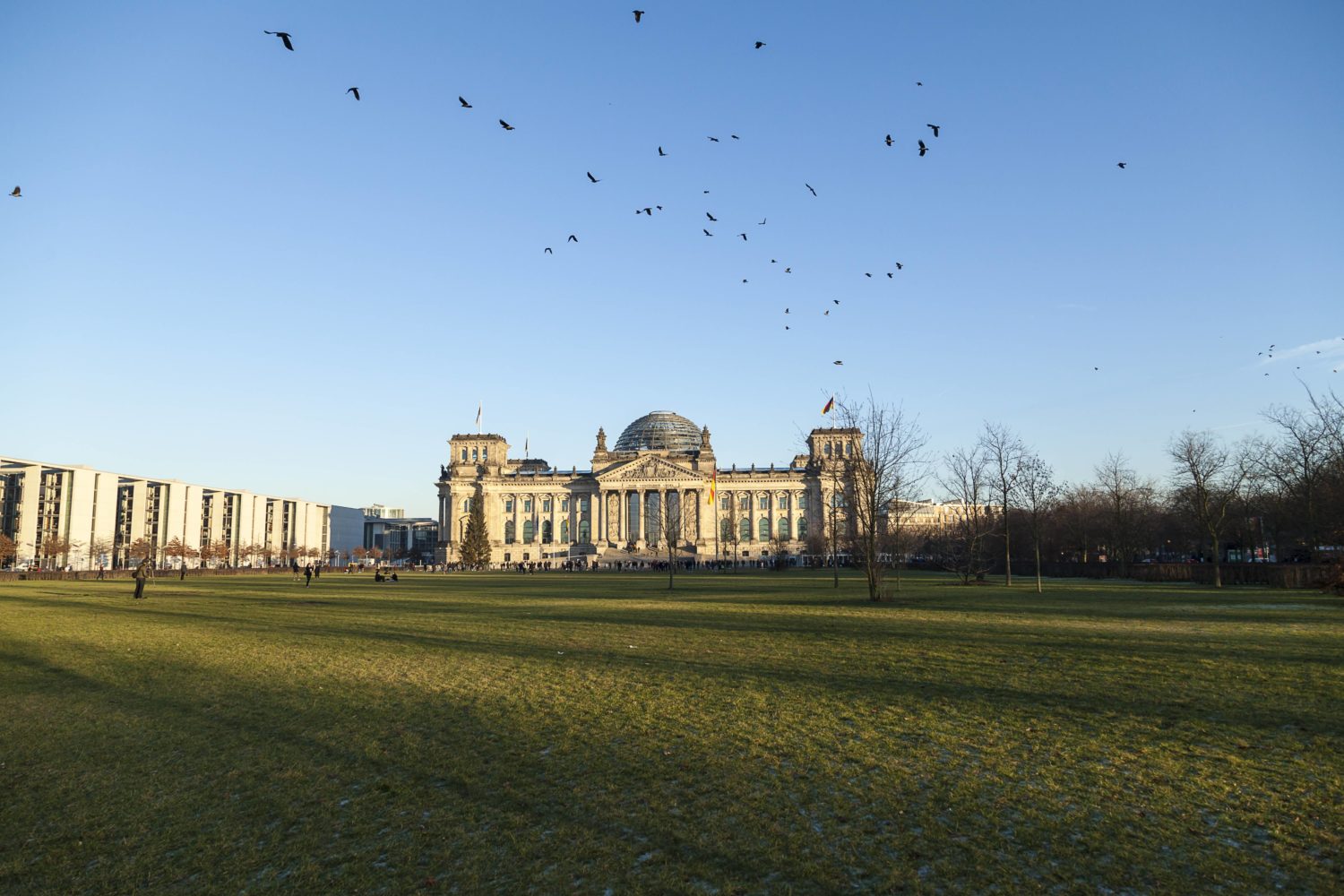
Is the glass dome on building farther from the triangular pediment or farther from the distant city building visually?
the distant city building

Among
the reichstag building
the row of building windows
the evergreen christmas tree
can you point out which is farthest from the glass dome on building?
the evergreen christmas tree

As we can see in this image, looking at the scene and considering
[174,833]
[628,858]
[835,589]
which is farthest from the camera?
[835,589]

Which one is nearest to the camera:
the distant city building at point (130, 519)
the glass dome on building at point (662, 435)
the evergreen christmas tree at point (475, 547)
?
the distant city building at point (130, 519)

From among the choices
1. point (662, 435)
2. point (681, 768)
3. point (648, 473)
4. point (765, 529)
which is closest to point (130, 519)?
point (648, 473)

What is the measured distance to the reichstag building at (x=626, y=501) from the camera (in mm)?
146500

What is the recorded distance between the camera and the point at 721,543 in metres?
145

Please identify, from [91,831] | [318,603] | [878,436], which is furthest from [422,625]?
[878,436]

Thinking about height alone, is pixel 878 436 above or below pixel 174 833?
above

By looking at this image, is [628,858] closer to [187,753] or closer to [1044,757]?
[1044,757]

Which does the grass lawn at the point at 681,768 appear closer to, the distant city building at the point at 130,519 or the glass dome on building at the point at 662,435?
the distant city building at the point at 130,519

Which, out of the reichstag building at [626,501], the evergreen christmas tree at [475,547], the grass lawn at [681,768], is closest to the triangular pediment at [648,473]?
the reichstag building at [626,501]

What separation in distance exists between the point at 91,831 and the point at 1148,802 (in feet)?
29.4

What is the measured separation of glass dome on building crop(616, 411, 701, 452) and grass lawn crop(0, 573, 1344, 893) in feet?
468

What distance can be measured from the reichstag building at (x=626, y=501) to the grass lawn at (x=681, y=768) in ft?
413
